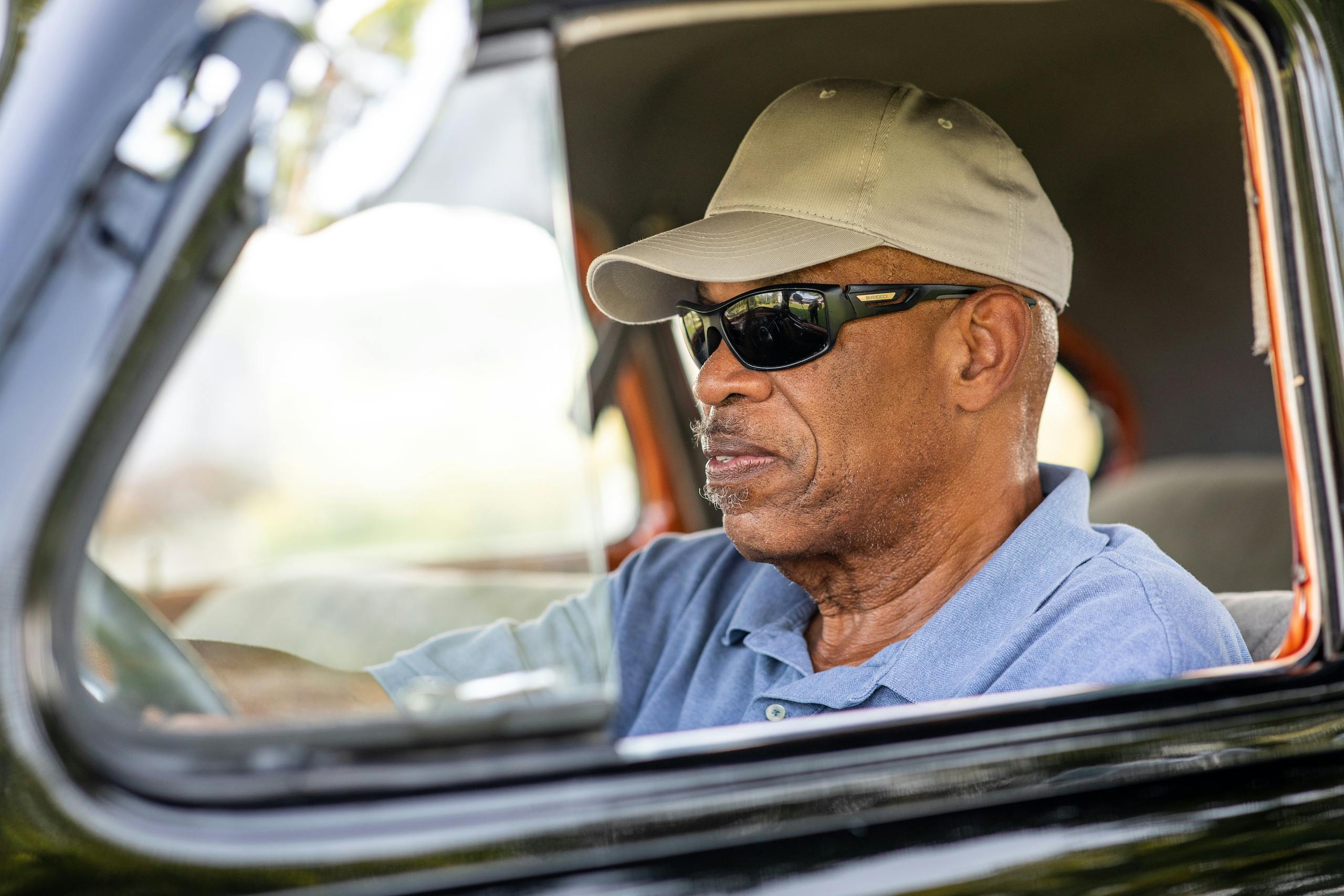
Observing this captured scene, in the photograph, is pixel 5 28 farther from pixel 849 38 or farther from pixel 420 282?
pixel 849 38

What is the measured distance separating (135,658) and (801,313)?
961 millimetres

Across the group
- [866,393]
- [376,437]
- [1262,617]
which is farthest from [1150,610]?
[376,437]

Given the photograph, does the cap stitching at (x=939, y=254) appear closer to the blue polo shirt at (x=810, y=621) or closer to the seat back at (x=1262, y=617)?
the blue polo shirt at (x=810, y=621)

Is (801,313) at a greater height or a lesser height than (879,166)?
lesser

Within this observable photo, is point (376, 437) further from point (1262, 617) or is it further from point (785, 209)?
point (1262, 617)

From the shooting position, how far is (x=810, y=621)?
1.81 metres

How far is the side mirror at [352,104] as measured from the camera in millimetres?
815

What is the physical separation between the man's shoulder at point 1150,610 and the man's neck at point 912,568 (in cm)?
20

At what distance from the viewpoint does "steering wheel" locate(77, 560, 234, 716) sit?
30.9 inches

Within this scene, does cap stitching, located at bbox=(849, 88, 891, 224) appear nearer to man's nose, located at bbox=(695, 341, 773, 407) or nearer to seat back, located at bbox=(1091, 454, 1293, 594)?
man's nose, located at bbox=(695, 341, 773, 407)

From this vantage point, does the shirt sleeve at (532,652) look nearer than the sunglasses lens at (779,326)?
Yes

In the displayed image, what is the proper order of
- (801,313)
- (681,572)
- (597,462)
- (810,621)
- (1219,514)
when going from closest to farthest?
(801,313) → (810,621) → (681,572) → (597,462) → (1219,514)

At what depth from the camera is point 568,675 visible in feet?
2.75

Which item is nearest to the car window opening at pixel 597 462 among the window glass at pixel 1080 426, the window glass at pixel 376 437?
the window glass at pixel 376 437
